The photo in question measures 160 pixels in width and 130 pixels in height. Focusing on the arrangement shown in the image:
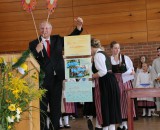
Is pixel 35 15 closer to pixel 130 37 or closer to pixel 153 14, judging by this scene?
pixel 130 37

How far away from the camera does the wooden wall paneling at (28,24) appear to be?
328 inches

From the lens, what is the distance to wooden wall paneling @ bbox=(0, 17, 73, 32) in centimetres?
832

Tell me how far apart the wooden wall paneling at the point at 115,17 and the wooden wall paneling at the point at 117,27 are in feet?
0.31

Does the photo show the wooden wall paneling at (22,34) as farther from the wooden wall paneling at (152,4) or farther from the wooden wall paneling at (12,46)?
the wooden wall paneling at (152,4)

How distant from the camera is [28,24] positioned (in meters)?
8.47

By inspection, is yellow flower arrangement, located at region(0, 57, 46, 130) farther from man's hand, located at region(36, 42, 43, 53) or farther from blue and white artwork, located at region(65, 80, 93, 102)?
blue and white artwork, located at region(65, 80, 93, 102)

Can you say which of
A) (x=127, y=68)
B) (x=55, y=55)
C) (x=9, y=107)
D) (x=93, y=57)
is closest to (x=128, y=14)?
(x=127, y=68)

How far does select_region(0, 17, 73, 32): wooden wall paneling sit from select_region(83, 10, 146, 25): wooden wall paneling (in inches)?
17.6

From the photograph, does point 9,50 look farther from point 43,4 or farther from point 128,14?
point 128,14

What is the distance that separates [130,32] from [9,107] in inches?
252

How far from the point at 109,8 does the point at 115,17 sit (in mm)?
260

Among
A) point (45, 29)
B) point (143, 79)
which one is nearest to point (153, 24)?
point (143, 79)

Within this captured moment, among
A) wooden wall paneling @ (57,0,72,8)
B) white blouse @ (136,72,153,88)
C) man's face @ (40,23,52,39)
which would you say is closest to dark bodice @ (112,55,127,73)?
man's face @ (40,23,52,39)

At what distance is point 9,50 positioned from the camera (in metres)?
8.59
